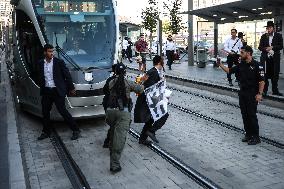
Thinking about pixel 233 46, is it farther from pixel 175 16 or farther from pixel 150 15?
pixel 150 15

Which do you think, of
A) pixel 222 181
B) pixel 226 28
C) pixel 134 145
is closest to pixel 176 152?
pixel 134 145

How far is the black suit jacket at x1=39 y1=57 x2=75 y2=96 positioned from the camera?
26.2 feet

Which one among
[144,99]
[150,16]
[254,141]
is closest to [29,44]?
[144,99]

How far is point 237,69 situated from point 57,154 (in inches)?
144

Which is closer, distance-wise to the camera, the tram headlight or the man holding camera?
the tram headlight

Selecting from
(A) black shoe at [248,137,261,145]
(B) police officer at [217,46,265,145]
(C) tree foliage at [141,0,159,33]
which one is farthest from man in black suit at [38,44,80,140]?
(C) tree foliage at [141,0,159,33]

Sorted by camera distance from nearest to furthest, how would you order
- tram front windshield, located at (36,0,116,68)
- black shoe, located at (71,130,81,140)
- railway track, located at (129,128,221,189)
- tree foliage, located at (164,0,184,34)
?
railway track, located at (129,128,221,189) → black shoe, located at (71,130,81,140) → tram front windshield, located at (36,0,116,68) → tree foliage, located at (164,0,184,34)

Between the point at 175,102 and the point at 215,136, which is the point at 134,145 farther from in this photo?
the point at 175,102

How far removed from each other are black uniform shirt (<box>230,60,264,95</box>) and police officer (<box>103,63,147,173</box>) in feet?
7.76

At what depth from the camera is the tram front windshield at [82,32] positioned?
8898mm

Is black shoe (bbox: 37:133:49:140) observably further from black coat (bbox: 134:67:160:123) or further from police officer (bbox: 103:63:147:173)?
police officer (bbox: 103:63:147:173)

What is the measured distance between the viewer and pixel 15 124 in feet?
28.8

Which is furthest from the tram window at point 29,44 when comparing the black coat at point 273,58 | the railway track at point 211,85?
the railway track at point 211,85

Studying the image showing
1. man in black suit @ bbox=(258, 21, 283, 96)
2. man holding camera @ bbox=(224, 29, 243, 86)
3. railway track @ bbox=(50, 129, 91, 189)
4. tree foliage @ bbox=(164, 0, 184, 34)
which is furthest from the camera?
tree foliage @ bbox=(164, 0, 184, 34)
